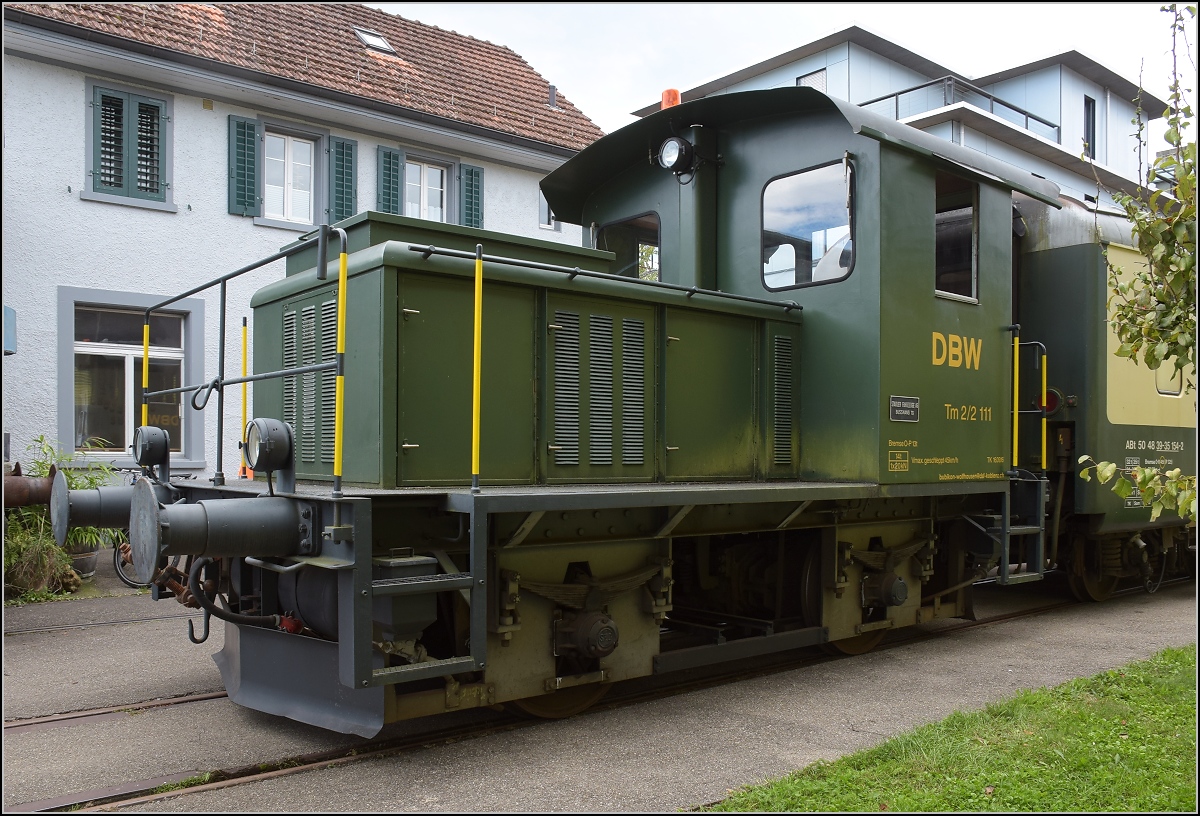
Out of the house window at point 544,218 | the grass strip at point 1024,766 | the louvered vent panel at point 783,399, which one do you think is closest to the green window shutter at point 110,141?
the house window at point 544,218

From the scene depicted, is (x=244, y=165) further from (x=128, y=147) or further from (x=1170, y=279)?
(x=1170, y=279)

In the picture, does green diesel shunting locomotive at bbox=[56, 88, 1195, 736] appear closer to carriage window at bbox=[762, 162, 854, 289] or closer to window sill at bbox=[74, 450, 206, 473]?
carriage window at bbox=[762, 162, 854, 289]

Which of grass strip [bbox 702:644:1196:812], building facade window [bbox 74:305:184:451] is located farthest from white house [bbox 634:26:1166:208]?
grass strip [bbox 702:644:1196:812]

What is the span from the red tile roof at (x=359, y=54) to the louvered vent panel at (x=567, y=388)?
7.88 metres

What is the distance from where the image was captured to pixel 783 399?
21.3 ft

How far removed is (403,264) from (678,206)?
286 centimetres

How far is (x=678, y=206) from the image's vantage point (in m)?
6.95

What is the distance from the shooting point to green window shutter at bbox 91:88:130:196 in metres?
10.6

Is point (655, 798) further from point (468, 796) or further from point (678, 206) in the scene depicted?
point (678, 206)

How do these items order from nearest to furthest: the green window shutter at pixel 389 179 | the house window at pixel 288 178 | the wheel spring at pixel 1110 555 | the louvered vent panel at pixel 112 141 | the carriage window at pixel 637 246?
the carriage window at pixel 637 246 < the wheel spring at pixel 1110 555 < the louvered vent panel at pixel 112 141 < the house window at pixel 288 178 < the green window shutter at pixel 389 179

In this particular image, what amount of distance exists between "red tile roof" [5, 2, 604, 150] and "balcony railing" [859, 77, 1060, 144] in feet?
48.6

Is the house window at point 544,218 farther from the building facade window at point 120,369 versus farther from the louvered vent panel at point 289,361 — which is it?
the louvered vent panel at point 289,361

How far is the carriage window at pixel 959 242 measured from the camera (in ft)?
22.8

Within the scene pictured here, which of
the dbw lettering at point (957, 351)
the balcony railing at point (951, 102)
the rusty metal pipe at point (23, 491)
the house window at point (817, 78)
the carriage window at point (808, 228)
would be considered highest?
the house window at point (817, 78)
